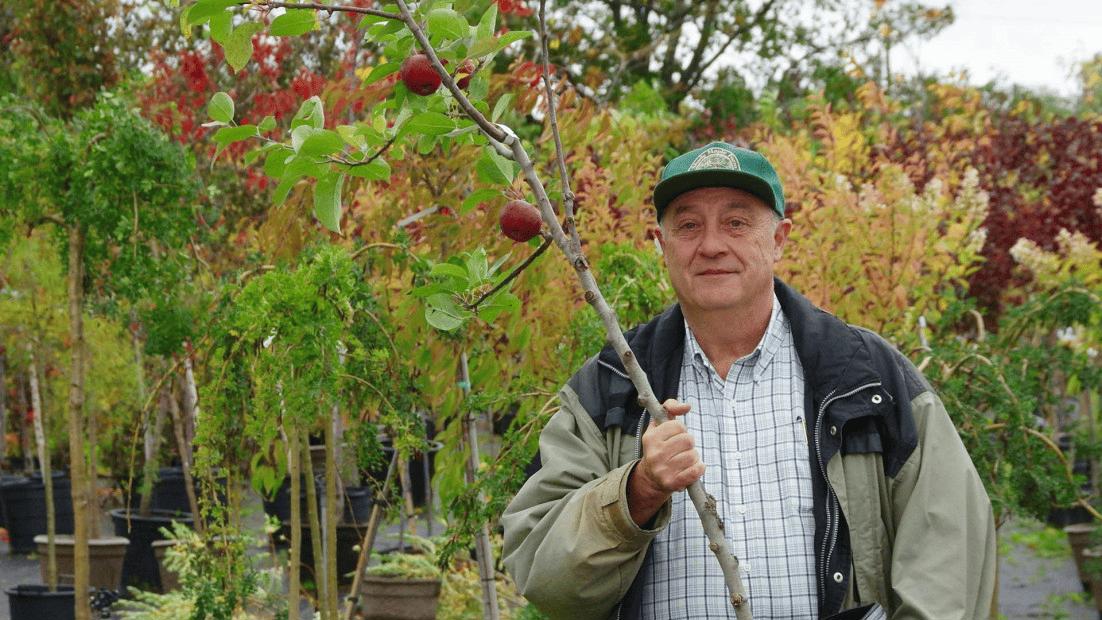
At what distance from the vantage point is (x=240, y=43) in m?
1.55

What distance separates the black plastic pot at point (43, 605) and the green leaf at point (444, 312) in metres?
5.43

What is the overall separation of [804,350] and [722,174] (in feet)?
1.08

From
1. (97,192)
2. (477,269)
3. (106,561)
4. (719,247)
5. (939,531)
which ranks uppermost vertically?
(97,192)

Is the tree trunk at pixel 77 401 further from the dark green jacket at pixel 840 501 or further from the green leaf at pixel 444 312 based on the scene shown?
the green leaf at pixel 444 312

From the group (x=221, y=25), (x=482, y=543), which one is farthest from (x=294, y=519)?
(x=221, y=25)

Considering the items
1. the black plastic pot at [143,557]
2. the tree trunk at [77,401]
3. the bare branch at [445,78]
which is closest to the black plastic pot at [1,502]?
the black plastic pot at [143,557]

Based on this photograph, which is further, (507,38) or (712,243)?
(712,243)

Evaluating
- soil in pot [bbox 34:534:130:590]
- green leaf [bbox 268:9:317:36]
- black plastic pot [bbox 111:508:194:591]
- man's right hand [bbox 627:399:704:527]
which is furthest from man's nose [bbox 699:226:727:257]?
black plastic pot [bbox 111:508:194:591]

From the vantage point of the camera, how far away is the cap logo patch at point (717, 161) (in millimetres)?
2051

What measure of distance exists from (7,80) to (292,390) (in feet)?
19.6

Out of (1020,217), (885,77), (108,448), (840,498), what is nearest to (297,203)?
(840,498)

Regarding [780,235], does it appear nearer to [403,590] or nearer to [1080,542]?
[403,590]

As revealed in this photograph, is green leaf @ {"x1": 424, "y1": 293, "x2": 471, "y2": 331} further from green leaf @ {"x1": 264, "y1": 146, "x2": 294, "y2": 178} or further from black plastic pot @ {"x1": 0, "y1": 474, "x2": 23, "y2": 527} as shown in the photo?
black plastic pot @ {"x1": 0, "y1": 474, "x2": 23, "y2": 527}

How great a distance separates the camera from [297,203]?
3602 millimetres
